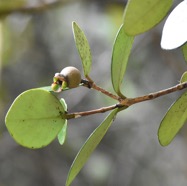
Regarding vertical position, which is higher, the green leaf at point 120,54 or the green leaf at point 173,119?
the green leaf at point 120,54

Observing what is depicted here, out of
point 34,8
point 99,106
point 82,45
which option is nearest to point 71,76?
point 82,45

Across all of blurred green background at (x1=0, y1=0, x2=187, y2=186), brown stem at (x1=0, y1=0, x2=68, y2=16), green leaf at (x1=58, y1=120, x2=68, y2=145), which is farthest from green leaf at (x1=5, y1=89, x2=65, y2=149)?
blurred green background at (x1=0, y1=0, x2=187, y2=186)

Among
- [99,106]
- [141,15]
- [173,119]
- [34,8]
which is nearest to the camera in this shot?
[141,15]

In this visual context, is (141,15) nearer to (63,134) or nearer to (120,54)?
(120,54)

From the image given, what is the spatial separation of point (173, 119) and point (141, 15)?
0.16m

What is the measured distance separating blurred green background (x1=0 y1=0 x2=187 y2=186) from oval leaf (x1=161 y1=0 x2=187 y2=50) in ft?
5.14

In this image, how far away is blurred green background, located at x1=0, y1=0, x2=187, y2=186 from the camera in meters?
2.10

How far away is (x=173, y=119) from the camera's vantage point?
1.75 ft

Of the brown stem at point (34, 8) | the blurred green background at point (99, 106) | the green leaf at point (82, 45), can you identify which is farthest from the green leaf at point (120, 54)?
the blurred green background at point (99, 106)

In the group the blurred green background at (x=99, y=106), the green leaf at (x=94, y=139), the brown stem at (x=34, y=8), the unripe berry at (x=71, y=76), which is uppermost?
the unripe berry at (x=71, y=76)

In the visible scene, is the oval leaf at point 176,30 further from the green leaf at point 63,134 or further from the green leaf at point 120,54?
the green leaf at point 63,134

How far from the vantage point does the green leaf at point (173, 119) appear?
0.53 meters

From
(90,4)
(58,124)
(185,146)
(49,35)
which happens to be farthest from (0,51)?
(58,124)

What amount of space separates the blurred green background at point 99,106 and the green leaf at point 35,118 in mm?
1499
